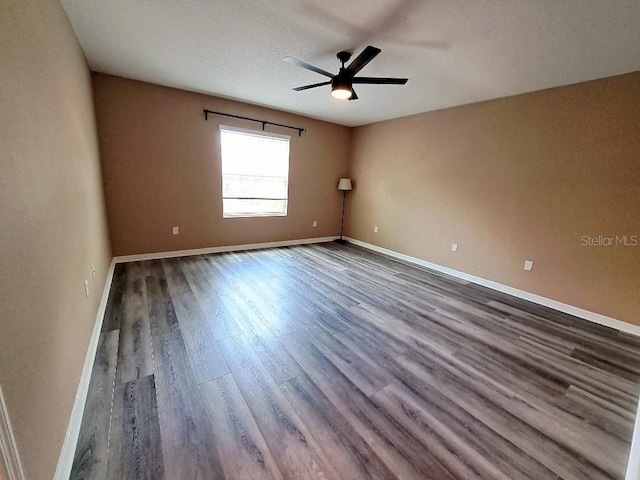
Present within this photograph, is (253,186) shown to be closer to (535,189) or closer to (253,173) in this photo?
(253,173)

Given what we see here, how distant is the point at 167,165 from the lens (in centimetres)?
389

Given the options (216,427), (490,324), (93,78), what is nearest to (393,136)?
(490,324)

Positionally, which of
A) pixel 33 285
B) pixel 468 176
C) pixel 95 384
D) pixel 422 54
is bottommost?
pixel 95 384

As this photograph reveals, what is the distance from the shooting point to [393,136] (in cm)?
484

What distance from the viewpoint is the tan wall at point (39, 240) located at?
0.86m

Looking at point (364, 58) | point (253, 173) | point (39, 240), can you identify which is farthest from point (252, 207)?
point (39, 240)

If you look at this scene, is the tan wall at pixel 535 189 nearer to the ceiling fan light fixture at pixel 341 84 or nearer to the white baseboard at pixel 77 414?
the ceiling fan light fixture at pixel 341 84

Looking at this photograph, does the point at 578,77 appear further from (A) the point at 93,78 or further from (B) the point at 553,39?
(A) the point at 93,78

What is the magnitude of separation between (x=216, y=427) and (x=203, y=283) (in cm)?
207

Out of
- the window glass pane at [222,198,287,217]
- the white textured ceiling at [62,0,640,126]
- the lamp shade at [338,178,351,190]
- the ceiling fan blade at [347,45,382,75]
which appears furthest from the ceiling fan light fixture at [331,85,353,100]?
the lamp shade at [338,178,351,190]

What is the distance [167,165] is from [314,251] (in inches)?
110

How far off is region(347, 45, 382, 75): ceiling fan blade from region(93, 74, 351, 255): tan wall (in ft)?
8.60

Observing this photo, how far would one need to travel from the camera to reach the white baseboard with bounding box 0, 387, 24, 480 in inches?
27.2

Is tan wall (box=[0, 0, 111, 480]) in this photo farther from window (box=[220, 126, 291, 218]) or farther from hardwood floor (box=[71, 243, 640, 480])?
window (box=[220, 126, 291, 218])
